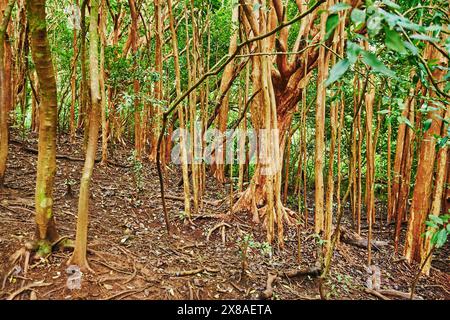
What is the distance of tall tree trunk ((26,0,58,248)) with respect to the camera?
2.65 meters

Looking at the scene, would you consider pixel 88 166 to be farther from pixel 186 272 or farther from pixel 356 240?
pixel 356 240

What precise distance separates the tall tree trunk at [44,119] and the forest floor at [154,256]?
0.30 metres

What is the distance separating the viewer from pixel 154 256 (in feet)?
12.3

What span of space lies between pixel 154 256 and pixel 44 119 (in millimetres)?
1818

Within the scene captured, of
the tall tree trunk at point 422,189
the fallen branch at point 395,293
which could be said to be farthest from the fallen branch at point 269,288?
the tall tree trunk at point 422,189

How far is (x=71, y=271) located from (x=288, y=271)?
7.58 ft

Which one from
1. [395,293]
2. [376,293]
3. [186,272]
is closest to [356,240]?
[395,293]

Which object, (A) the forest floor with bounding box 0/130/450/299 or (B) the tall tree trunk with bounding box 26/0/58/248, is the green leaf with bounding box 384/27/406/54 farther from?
(A) the forest floor with bounding box 0/130/450/299

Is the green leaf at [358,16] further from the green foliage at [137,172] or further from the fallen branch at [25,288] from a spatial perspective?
the green foliage at [137,172]

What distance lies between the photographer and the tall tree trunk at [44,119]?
2.65 m

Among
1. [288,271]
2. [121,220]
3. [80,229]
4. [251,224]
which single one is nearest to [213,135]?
[251,224]

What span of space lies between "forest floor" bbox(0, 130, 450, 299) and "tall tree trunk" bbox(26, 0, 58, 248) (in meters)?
0.30

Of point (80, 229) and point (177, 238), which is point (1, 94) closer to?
point (80, 229)
